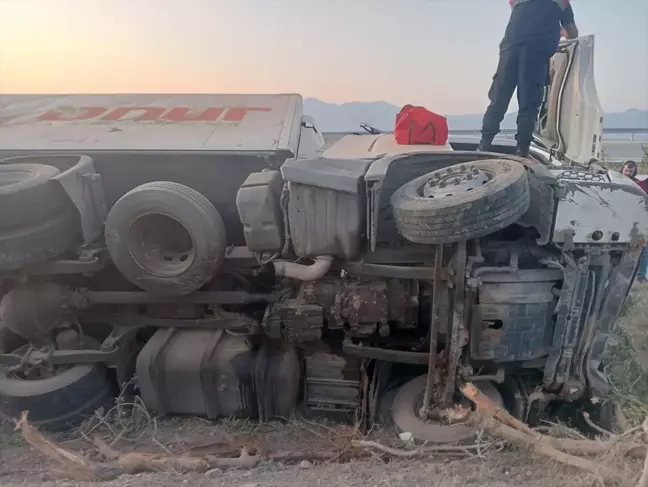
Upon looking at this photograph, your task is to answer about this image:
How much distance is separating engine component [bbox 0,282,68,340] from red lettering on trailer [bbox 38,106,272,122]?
1512 millimetres

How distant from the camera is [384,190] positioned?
12.1 feet

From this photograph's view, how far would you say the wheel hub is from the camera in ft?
10.6

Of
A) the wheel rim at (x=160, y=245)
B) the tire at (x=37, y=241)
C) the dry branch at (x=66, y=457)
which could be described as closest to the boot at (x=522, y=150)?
the wheel rim at (x=160, y=245)

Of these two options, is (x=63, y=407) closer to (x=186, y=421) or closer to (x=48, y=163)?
(x=186, y=421)

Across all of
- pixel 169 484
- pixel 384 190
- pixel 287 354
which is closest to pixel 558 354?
pixel 384 190

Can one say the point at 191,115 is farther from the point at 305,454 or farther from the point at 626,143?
the point at 626,143

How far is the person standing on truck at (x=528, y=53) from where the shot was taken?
4535mm

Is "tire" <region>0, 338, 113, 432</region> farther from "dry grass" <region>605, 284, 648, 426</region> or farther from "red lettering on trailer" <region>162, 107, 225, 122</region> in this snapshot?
"dry grass" <region>605, 284, 648, 426</region>

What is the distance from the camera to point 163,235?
3.97 metres

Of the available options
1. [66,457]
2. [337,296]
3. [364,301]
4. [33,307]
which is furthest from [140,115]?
[66,457]

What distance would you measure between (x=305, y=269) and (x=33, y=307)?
194 cm

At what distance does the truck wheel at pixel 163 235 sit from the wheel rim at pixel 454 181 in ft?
4.29

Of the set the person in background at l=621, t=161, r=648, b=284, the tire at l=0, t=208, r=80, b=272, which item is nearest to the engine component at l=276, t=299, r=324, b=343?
the tire at l=0, t=208, r=80, b=272

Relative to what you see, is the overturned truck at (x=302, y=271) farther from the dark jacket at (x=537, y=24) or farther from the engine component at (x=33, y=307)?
the dark jacket at (x=537, y=24)
